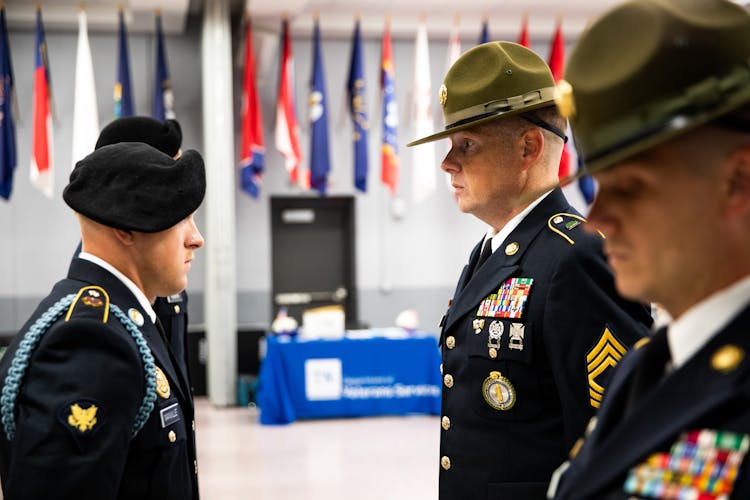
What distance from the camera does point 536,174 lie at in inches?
84.7

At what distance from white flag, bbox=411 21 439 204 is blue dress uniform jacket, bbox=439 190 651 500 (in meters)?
7.72

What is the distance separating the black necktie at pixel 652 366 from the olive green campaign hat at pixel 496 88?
115 centimetres

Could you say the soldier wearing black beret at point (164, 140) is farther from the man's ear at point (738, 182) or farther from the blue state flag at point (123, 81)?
the blue state flag at point (123, 81)

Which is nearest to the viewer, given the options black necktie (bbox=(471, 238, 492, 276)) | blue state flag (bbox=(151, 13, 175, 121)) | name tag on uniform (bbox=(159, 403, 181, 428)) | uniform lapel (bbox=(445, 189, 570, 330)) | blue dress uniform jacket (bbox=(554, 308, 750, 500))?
blue dress uniform jacket (bbox=(554, 308, 750, 500))

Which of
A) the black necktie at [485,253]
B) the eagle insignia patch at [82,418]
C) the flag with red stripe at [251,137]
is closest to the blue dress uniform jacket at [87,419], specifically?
the eagle insignia patch at [82,418]

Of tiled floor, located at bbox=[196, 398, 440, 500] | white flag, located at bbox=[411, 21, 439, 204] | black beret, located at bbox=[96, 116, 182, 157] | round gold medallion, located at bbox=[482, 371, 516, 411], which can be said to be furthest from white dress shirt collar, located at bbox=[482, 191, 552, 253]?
white flag, located at bbox=[411, 21, 439, 204]

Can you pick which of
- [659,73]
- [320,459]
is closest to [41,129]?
[320,459]

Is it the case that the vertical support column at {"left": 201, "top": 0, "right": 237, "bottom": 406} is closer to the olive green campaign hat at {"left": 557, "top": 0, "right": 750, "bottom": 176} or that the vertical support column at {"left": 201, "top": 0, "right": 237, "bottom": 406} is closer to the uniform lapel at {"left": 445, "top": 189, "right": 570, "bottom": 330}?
the uniform lapel at {"left": 445, "top": 189, "right": 570, "bottom": 330}

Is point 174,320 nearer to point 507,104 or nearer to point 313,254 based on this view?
point 507,104

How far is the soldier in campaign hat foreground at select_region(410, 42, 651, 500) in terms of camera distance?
6.06 ft

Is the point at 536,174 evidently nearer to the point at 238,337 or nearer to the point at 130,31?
the point at 238,337

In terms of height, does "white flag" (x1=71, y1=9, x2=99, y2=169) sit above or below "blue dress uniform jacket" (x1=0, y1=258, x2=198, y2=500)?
above

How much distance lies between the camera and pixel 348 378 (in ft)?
26.3

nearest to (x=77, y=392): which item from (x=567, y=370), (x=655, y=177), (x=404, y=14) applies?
(x=567, y=370)
